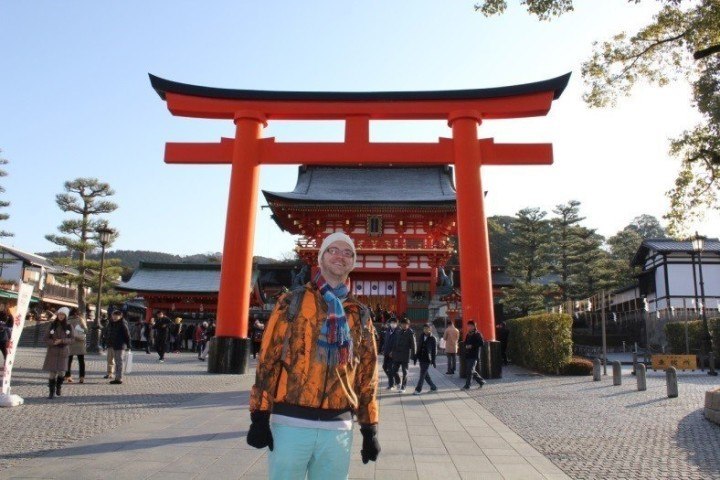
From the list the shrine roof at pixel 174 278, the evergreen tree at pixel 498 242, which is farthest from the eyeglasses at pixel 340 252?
the evergreen tree at pixel 498 242

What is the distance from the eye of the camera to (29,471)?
406cm

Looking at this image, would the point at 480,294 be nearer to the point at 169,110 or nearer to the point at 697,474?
the point at 697,474

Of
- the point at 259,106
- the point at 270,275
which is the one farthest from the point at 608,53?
the point at 270,275

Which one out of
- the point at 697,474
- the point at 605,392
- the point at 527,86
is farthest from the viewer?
the point at 527,86

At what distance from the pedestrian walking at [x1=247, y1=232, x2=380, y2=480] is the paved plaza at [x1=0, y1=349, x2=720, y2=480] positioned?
2.08 m

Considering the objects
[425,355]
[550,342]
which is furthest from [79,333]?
[550,342]

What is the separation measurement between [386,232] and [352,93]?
13.1 m

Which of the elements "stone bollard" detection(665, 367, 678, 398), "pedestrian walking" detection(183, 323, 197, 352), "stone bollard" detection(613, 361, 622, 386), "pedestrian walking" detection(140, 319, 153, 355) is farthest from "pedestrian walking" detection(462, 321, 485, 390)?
"pedestrian walking" detection(183, 323, 197, 352)

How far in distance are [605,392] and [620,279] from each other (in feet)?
91.5

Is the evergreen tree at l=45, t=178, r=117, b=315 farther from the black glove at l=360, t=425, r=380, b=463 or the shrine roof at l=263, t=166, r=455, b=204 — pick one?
the black glove at l=360, t=425, r=380, b=463

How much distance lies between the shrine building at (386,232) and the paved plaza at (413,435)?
14.1m

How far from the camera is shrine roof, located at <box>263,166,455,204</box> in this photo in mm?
24281

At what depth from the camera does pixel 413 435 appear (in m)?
5.83

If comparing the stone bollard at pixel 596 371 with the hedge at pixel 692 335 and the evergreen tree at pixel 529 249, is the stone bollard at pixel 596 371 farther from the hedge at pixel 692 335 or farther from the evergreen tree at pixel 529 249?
the evergreen tree at pixel 529 249
